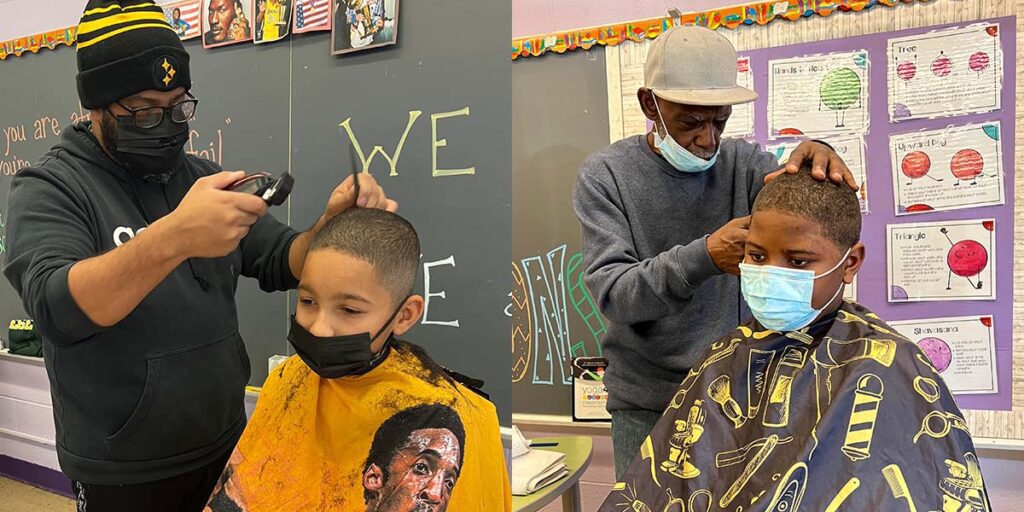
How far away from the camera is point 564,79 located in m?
2.56

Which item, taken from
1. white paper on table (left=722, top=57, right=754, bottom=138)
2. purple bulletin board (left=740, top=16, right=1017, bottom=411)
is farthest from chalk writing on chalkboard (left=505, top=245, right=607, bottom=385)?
purple bulletin board (left=740, top=16, right=1017, bottom=411)

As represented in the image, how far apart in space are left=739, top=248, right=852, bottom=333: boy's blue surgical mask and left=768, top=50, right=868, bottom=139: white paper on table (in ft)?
3.25

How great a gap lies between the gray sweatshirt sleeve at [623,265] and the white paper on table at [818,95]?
39.0 inches

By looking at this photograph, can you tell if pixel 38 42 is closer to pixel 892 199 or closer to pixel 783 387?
pixel 783 387

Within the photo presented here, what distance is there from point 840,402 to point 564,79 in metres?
1.56

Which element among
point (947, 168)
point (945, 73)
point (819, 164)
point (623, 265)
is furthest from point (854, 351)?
point (945, 73)

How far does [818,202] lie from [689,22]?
116 cm

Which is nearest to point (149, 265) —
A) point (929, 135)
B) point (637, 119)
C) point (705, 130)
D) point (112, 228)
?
point (112, 228)

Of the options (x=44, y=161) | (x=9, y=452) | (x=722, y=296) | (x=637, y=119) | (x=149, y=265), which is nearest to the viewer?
(x=149, y=265)

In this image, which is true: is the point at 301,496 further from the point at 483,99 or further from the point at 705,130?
the point at 705,130

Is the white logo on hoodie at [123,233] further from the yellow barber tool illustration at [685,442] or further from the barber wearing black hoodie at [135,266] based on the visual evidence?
the yellow barber tool illustration at [685,442]

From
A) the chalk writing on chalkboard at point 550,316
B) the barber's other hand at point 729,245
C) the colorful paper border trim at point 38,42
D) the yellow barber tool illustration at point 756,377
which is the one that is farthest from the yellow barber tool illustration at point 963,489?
the colorful paper border trim at point 38,42

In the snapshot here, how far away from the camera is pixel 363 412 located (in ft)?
3.39

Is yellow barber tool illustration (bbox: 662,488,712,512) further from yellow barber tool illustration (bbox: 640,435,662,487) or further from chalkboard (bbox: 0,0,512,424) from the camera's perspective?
chalkboard (bbox: 0,0,512,424)
